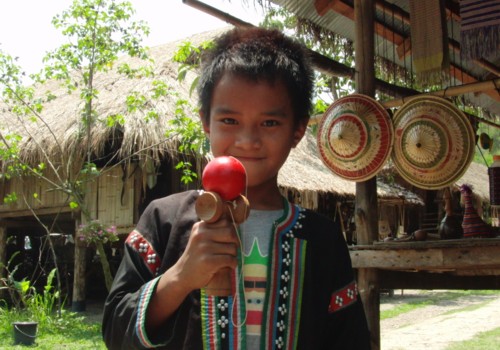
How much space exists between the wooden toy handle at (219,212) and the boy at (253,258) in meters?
0.16

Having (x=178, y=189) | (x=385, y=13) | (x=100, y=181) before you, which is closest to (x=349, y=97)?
(x=385, y=13)

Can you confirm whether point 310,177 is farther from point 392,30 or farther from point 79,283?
point 392,30

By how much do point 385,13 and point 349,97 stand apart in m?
1.56

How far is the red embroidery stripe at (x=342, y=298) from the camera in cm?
145

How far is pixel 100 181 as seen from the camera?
10344 millimetres

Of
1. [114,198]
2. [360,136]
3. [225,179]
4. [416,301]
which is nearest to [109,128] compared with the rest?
[114,198]

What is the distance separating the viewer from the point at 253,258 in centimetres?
144

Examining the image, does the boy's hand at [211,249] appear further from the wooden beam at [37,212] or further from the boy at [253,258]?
the wooden beam at [37,212]

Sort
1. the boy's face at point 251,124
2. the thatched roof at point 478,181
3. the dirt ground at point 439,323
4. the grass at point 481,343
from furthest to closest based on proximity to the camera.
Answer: the thatched roof at point 478,181 < the dirt ground at point 439,323 < the grass at point 481,343 < the boy's face at point 251,124

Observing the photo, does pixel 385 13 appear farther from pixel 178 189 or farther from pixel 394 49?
pixel 178 189

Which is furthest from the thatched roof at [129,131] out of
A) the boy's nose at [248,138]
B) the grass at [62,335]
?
the boy's nose at [248,138]

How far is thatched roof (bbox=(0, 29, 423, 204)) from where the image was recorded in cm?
879

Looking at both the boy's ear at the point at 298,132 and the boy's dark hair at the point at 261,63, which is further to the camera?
the boy's ear at the point at 298,132

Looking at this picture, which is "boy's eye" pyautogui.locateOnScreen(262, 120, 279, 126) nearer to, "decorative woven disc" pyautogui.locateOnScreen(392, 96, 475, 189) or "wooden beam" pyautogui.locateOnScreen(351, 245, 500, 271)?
"wooden beam" pyautogui.locateOnScreen(351, 245, 500, 271)
